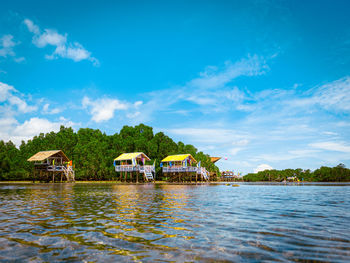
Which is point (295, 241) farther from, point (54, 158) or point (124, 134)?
point (124, 134)

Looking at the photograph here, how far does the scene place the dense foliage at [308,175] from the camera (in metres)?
85.0

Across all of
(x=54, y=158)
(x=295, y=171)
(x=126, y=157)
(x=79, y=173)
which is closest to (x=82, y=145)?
(x=79, y=173)

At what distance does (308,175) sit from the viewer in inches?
3917

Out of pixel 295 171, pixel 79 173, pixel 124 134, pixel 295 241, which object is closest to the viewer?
pixel 295 241

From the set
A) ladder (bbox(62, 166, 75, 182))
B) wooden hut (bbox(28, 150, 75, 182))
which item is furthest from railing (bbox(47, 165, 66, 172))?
ladder (bbox(62, 166, 75, 182))

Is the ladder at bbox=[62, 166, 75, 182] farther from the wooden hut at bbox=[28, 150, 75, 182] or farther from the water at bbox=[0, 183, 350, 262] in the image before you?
the water at bbox=[0, 183, 350, 262]

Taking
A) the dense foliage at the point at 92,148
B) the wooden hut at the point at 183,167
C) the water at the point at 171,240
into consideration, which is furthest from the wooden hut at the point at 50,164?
the water at the point at 171,240

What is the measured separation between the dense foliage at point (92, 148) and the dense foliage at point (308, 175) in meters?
47.3

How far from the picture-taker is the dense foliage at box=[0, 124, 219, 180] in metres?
61.4

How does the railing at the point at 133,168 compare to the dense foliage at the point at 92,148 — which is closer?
the railing at the point at 133,168

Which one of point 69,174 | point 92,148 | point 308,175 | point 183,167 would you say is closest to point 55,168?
point 69,174

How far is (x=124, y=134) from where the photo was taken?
66250 mm

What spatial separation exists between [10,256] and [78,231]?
2046 millimetres

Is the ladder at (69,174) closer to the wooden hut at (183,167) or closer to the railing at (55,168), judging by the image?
the railing at (55,168)
